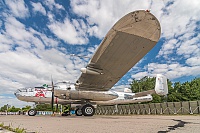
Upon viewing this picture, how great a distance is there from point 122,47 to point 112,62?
177 cm

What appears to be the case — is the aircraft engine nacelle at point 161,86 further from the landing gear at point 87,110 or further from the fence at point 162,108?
the landing gear at point 87,110

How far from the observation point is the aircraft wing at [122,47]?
7910 mm

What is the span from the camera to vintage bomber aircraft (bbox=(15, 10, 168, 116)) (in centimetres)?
812

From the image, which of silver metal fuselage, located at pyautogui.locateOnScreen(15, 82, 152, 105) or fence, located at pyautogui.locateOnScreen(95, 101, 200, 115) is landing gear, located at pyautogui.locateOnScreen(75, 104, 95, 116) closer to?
silver metal fuselage, located at pyautogui.locateOnScreen(15, 82, 152, 105)

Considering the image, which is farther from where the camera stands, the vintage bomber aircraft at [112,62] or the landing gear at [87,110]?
the landing gear at [87,110]

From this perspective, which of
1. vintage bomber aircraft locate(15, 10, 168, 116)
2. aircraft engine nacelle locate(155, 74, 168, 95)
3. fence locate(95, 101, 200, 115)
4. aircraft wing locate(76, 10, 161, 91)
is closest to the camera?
aircraft wing locate(76, 10, 161, 91)

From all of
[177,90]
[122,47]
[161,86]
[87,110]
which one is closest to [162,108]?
[161,86]

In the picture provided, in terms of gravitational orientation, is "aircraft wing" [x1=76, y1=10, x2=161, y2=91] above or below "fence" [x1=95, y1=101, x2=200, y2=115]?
above

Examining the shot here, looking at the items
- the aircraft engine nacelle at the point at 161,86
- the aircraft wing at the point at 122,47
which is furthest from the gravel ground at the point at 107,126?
the aircraft engine nacelle at the point at 161,86

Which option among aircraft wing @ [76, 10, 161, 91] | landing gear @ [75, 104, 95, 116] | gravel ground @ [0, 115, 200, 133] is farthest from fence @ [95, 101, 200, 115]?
gravel ground @ [0, 115, 200, 133]

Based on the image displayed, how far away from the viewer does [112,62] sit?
36.5 ft

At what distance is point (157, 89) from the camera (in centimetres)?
1792

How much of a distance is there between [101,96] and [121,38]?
23.6 feet

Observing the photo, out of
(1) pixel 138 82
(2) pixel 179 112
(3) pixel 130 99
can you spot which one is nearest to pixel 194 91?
(1) pixel 138 82
